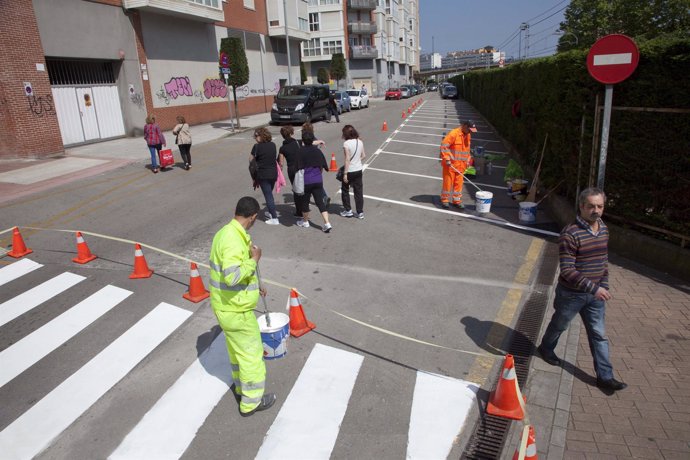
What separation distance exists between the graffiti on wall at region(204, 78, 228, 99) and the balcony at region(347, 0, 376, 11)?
47744 mm

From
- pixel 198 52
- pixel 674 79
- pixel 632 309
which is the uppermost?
pixel 198 52

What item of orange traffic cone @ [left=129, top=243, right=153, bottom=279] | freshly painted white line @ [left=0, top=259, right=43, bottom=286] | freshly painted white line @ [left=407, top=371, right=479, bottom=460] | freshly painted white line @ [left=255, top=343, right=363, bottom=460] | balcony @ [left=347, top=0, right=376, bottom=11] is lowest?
freshly painted white line @ [left=407, top=371, right=479, bottom=460]

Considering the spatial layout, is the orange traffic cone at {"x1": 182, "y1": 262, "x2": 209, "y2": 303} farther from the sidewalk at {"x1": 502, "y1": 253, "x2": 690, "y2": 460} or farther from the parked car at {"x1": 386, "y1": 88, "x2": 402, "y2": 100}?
the parked car at {"x1": 386, "y1": 88, "x2": 402, "y2": 100}

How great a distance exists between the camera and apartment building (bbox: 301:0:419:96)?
66750 mm

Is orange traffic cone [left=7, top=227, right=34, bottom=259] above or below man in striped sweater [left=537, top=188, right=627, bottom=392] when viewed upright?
below

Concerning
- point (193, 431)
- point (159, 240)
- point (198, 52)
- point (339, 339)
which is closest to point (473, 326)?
point (339, 339)

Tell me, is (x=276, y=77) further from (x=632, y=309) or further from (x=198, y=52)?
(x=632, y=309)

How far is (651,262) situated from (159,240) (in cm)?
777

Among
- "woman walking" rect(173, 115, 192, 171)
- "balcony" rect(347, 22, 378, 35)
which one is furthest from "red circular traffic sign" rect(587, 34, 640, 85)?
"balcony" rect(347, 22, 378, 35)

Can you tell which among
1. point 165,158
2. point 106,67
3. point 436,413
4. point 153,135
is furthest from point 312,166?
point 106,67

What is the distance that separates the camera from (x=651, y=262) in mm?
7070

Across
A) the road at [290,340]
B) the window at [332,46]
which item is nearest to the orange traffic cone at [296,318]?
the road at [290,340]

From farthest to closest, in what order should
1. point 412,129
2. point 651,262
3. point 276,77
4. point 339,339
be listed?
point 276,77, point 412,129, point 651,262, point 339,339

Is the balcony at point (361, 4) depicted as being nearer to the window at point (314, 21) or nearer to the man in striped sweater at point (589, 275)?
the window at point (314, 21)
